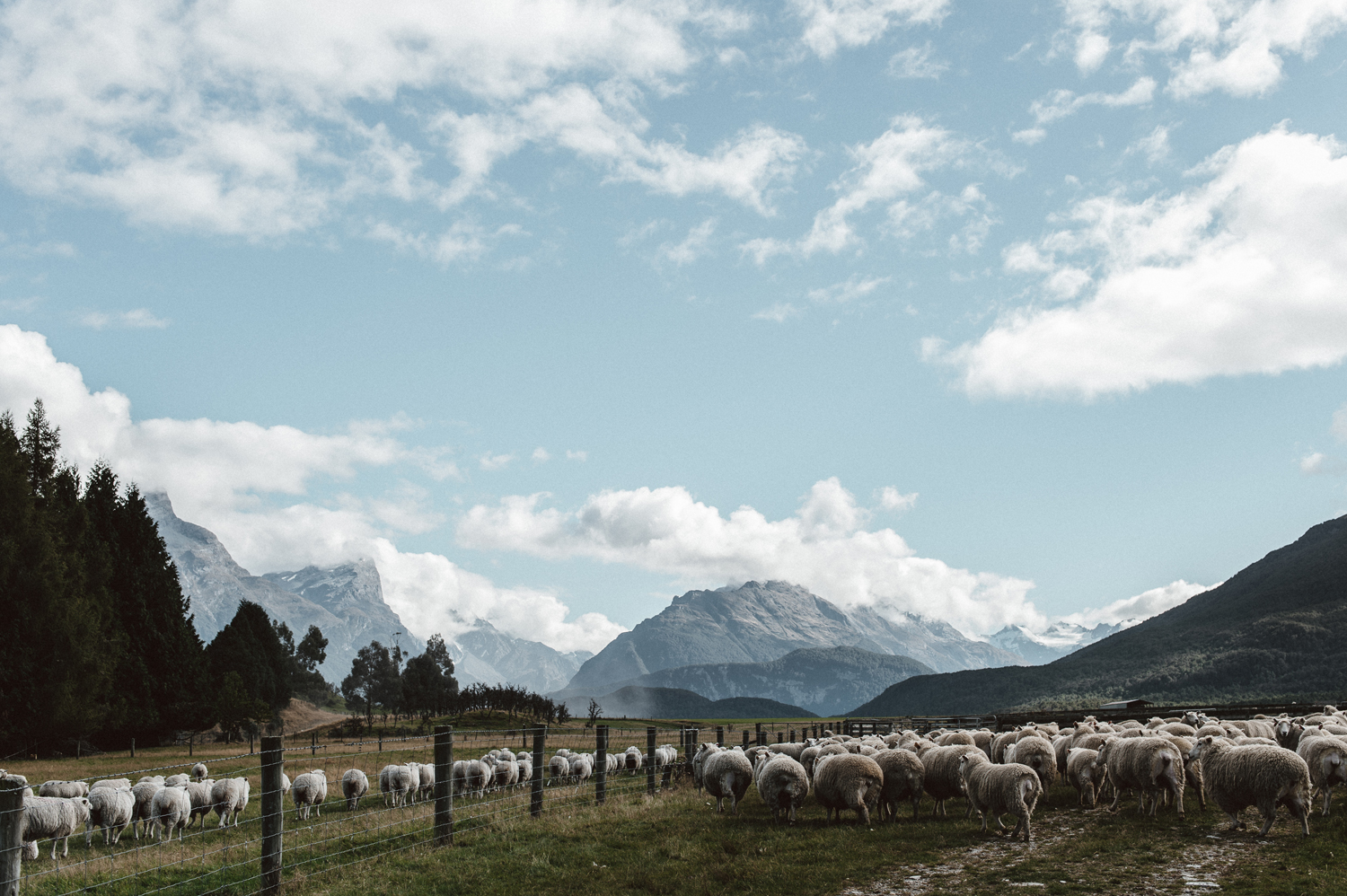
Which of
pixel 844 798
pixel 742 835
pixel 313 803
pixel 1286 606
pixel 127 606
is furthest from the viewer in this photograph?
pixel 1286 606

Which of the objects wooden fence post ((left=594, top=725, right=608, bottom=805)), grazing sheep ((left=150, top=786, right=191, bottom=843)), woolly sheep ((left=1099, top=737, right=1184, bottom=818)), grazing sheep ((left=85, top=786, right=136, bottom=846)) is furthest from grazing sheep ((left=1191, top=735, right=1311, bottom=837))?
grazing sheep ((left=85, top=786, right=136, bottom=846))

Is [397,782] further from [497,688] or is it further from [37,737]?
[497,688]

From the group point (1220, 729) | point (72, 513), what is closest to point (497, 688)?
point (72, 513)

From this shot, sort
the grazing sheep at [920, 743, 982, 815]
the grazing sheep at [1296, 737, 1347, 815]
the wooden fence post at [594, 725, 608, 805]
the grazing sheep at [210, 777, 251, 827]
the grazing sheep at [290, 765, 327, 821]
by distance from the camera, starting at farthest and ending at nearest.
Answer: the grazing sheep at [290, 765, 327, 821]
the wooden fence post at [594, 725, 608, 805]
the grazing sheep at [210, 777, 251, 827]
the grazing sheep at [920, 743, 982, 815]
the grazing sheep at [1296, 737, 1347, 815]

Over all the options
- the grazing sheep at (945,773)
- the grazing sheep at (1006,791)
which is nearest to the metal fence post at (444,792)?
the grazing sheep at (1006,791)

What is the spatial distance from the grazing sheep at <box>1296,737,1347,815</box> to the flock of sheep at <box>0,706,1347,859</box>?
23mm

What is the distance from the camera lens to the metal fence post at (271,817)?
11102mm

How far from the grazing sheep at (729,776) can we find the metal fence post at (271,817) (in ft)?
34.2

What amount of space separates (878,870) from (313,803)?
17.2m

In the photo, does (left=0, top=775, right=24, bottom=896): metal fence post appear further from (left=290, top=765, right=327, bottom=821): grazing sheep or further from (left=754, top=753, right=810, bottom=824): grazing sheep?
(left=290, top=765, right=327, bottom=821): grazing sheep

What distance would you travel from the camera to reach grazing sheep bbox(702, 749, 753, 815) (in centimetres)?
1925

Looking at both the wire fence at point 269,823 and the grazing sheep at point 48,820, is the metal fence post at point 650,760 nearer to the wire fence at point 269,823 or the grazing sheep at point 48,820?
the wire fence at point 269,823

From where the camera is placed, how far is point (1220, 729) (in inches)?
829

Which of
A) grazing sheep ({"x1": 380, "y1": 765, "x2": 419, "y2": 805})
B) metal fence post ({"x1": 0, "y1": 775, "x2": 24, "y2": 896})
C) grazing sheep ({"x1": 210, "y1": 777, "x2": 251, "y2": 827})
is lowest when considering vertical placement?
grazing sheep ({"x1": 380, "y1": 765, "x2": 419, "y2": 805})
